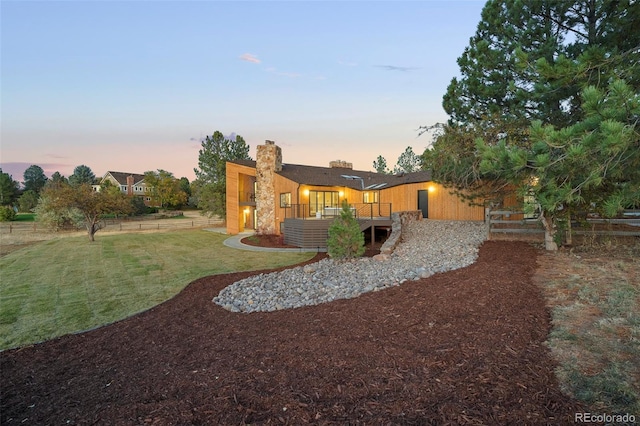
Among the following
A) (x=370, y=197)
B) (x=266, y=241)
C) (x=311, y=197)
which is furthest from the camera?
(x=370, y=197)

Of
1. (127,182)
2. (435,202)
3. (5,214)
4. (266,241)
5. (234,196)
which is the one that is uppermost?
(127,182)

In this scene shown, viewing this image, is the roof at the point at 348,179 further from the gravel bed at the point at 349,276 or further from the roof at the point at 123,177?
the roof at the point at 123,177

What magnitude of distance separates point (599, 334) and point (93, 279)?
12930 millimetres

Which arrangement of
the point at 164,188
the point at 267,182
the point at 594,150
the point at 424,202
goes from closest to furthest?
the point at 594,150 → the point at 424,202 → the point at 267,182 → the point at 164,188

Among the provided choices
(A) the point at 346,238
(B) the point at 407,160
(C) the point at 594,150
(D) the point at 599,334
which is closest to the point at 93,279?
(A) the point at 346,238

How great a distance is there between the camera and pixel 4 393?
12.5ft

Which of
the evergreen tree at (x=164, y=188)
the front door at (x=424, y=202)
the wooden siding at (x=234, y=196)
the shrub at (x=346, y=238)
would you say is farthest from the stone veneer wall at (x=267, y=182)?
the evergreen tree at (x=164, y=188)

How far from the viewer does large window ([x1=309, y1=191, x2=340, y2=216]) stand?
Result: 20780 mm

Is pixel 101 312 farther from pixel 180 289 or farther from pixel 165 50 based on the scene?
pixel 165 50

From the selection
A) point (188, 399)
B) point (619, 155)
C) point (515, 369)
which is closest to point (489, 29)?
point (619, 155)

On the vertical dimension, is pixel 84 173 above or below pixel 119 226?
above

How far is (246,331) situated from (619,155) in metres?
5.84

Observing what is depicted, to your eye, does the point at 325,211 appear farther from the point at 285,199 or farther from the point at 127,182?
the point at 127,182

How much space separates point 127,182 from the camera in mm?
64938
